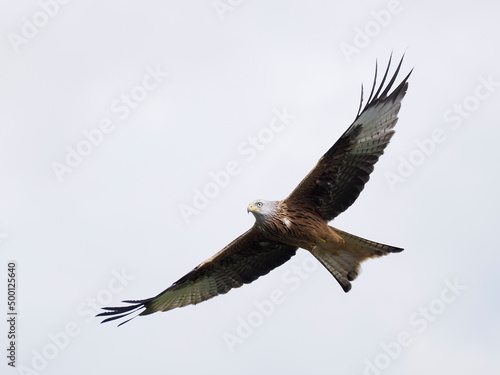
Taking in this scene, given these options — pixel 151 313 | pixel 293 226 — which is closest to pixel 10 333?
pixel 151 313

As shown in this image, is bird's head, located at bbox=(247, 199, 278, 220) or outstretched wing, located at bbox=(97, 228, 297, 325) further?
outstretched wing, located at bbox=(97, 228, 297, 325)

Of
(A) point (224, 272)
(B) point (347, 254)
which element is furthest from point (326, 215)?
(A) point (224, 272)

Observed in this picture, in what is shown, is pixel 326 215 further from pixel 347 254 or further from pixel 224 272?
pixel 224 272


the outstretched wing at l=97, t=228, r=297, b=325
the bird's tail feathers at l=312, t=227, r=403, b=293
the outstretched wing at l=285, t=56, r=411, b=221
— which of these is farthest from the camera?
the outstretched wing at l=97, t=228, r=297, b=325

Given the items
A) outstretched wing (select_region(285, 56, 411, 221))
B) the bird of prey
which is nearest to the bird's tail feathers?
the bird of prey

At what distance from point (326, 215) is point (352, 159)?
3.49ft

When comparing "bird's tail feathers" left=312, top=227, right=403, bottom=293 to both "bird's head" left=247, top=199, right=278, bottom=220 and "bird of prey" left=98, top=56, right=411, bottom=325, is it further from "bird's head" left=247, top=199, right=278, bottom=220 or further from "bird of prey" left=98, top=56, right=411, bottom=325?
"bird's head" left=247, top=199, right=278, bottom=220

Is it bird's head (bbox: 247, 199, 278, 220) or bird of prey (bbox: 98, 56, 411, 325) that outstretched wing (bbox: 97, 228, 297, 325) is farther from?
bird's head (bbox: 247, 199, 278, 220)

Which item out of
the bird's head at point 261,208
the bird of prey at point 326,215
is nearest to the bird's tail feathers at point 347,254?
the bird of prey at point 326,215

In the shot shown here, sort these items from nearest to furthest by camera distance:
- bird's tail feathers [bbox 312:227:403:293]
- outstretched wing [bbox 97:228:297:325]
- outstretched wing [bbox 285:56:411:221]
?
outstretched wing [bbox 285:56:411:221] → bird's tail feathers [bbox 312:227:403:293] → outstretched wing [bbox 97:228:297:325]

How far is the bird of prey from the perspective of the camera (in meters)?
16.0

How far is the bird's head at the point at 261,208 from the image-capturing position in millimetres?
16016

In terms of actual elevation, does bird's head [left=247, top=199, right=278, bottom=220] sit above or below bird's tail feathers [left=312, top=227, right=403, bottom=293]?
above

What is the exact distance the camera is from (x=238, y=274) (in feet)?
57.1
